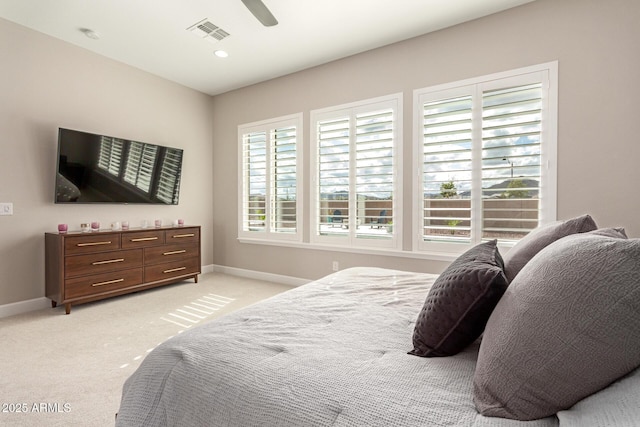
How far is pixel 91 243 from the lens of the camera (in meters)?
3.30

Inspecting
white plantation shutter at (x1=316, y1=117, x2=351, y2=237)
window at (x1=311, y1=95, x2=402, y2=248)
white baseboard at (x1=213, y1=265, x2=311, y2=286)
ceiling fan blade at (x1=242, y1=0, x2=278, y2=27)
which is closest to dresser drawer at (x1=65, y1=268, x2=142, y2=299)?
white baseboard at (x1=213, y1=265, x2=311, y2=286)

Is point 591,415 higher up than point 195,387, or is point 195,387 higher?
point 591,415

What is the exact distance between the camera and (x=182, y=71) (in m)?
4.27

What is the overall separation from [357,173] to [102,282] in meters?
3.06

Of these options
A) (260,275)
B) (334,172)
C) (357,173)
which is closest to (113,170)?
(260,275)

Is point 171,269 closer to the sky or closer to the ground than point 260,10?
closer to the ground

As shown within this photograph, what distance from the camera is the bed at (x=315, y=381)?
708 mm

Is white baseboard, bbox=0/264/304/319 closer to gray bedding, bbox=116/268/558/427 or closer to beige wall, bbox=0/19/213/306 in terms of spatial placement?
beige wall, bbox=0/19/213/306

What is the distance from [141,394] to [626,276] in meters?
1.31

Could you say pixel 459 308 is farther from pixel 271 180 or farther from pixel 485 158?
pixel 271 180

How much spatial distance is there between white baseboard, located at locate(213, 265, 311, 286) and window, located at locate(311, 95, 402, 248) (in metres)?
0.66

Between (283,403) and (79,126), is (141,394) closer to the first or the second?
(283,403)

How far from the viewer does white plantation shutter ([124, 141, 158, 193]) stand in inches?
155

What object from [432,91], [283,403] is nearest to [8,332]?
[283,403]
